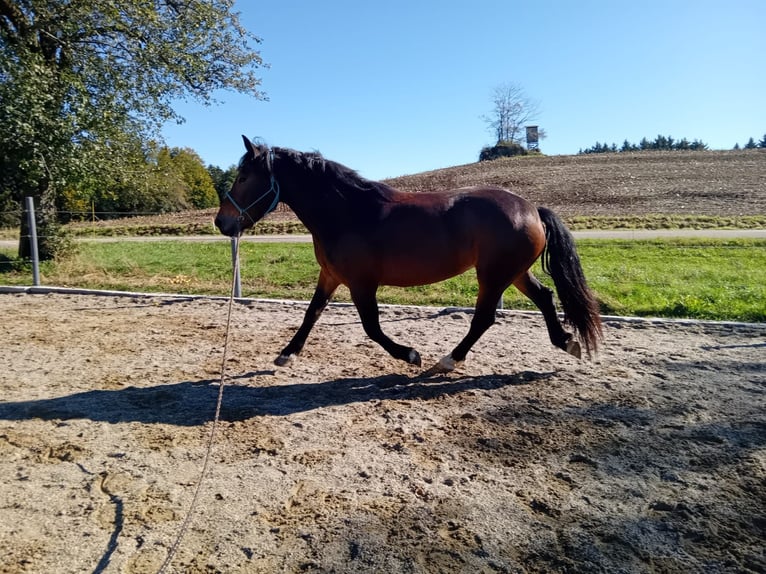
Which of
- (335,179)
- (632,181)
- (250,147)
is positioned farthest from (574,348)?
(632,181)

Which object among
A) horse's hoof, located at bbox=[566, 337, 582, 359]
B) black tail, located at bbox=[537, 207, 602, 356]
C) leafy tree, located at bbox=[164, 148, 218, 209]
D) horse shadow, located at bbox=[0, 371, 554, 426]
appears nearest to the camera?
horse shadow, located at bbox=[0, 371, 554, 426]

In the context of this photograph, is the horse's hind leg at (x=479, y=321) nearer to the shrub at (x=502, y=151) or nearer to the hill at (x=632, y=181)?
the hill at (x=632, y=181)

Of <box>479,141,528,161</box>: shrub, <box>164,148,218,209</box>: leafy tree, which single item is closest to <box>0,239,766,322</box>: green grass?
<box>164,148,218,209</box>: leafy tree

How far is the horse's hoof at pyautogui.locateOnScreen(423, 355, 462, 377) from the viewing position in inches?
185

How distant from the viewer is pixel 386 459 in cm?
314

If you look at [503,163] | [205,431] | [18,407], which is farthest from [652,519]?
[503,163]

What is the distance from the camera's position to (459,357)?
4.77 meters

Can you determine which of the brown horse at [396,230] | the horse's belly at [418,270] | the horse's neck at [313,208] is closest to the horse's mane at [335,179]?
the brown horse at [396,230]

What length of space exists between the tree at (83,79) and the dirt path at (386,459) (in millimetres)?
6704

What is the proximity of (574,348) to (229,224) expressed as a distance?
3444mm

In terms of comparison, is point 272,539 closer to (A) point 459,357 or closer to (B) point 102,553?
(B) point 102,553

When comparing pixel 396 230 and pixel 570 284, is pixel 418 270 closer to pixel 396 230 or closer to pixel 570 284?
pixel 396 230

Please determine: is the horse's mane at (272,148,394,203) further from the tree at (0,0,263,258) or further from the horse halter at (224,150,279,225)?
the tree at (0,0,263,258)

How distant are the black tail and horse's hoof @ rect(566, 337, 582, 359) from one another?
77 mm
